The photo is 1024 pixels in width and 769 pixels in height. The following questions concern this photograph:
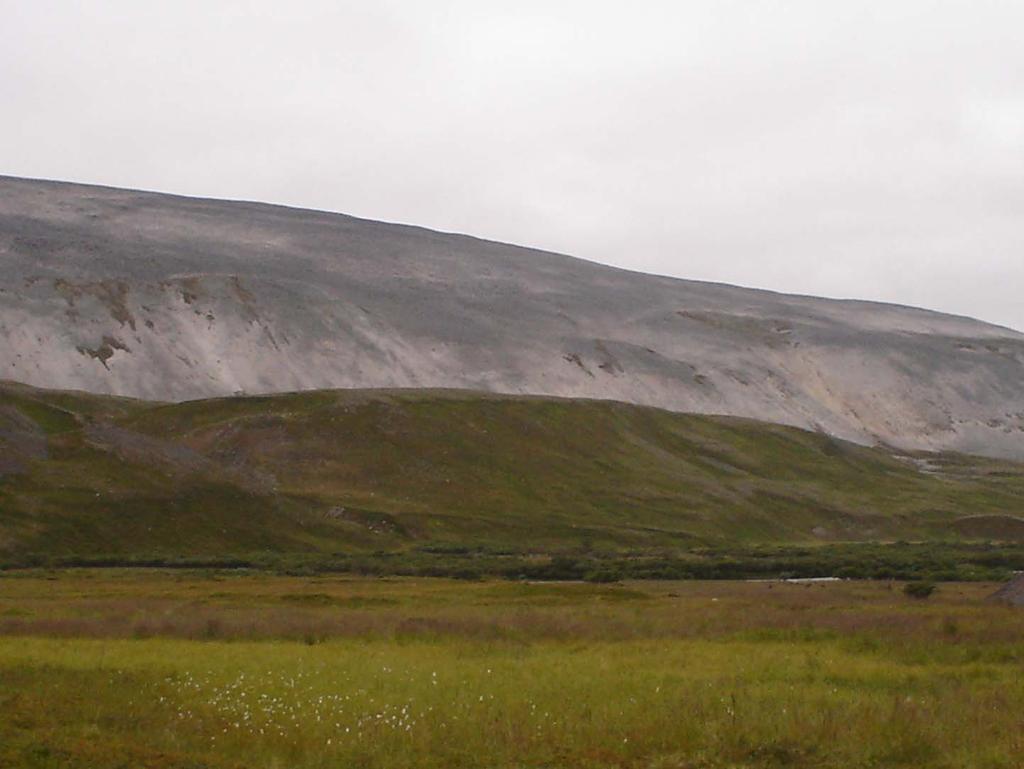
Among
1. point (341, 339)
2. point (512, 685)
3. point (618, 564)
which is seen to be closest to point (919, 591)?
point (618, 564)

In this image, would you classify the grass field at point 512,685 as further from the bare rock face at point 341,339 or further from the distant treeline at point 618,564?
the bare rock face at point 341,339

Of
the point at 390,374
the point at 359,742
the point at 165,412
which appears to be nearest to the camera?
the point at 359,742

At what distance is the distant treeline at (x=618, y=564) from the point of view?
207 feet

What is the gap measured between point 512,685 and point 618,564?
46764 mm

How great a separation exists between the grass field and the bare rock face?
352ft

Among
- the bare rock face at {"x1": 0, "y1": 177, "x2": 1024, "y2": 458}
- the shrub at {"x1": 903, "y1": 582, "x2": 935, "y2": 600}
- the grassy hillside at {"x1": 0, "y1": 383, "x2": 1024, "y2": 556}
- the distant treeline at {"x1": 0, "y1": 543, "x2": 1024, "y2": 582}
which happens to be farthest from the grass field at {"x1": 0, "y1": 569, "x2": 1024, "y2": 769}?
the bare rock face at {"x1": 0, "y1": 177, "x2": 1024, "y2": 458}

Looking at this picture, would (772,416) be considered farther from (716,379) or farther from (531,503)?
(531,503)

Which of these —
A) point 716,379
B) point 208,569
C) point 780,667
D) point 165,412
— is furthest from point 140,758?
point 716,379

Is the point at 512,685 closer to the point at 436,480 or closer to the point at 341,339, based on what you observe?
the point at 436,480

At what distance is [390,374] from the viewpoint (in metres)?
156

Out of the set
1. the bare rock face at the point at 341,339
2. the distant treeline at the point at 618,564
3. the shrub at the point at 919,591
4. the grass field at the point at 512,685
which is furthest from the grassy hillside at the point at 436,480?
the grass field at the point at 512,685

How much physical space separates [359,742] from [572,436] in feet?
368

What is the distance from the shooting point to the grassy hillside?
8425 cm

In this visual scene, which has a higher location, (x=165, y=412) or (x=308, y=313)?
(x=308, y=313)
